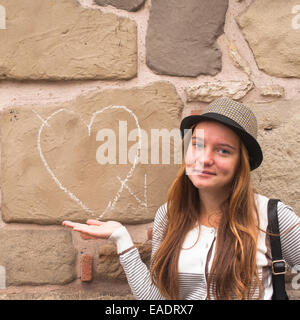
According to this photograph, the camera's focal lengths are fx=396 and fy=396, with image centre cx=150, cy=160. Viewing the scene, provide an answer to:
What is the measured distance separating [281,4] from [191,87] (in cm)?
46

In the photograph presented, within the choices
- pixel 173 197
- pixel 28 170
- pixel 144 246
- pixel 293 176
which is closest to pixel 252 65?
pixel 293 176

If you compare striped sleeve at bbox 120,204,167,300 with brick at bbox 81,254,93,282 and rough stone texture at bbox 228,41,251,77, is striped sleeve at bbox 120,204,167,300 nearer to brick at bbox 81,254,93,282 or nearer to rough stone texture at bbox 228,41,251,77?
brick at bbox 81,254,93,282

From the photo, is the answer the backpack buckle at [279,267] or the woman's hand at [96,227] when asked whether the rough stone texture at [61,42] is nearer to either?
the woman's hand at [96,227]

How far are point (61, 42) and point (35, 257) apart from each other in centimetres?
81

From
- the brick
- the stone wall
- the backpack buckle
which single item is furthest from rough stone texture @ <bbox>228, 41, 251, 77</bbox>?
the brick

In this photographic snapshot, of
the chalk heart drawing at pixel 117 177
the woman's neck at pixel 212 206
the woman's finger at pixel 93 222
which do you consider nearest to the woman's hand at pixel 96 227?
the woman's finger at pixel 93 222

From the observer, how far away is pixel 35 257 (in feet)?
4.91

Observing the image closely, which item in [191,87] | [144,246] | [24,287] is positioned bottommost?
[24,287]

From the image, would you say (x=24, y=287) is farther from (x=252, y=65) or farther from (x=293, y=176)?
(x=252, y=65)

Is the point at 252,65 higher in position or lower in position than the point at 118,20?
lower

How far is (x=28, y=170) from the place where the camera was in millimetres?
1482

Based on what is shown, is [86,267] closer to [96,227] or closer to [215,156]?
[96,227]

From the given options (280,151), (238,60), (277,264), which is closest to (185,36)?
(238,60)
